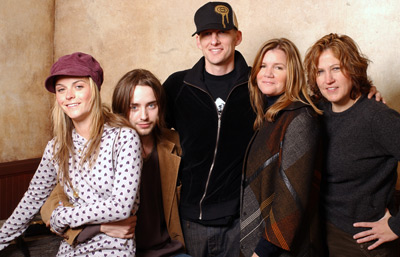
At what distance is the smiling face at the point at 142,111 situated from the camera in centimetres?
230

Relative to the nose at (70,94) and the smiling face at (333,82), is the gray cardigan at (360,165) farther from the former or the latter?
the nose at (70,94)

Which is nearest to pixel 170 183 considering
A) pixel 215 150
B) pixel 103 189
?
pixel 215 150

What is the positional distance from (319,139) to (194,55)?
1.87 meters

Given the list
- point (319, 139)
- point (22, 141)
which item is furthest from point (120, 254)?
point (22, 141)

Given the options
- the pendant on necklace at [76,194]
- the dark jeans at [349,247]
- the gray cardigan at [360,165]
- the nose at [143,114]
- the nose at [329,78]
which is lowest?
the dark jeans at [349,247]

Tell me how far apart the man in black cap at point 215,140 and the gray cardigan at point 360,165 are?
1.81 feet

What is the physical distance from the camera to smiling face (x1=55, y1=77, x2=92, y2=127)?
6.25 feet

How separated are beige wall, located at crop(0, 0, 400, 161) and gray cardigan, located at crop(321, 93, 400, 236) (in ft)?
2.94

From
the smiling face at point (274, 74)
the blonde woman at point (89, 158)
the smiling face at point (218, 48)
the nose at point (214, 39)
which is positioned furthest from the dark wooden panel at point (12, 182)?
the smiling face at point (274, 74)

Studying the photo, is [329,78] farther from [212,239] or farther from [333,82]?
[212,239]

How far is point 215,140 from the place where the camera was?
94.7 inches

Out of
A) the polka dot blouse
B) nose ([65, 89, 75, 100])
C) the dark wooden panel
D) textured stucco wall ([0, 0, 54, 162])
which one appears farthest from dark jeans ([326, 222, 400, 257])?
textured stucco wall ([0, 0, 54, 162])

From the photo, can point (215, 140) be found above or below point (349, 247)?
above

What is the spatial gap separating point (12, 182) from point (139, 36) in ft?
5.70
